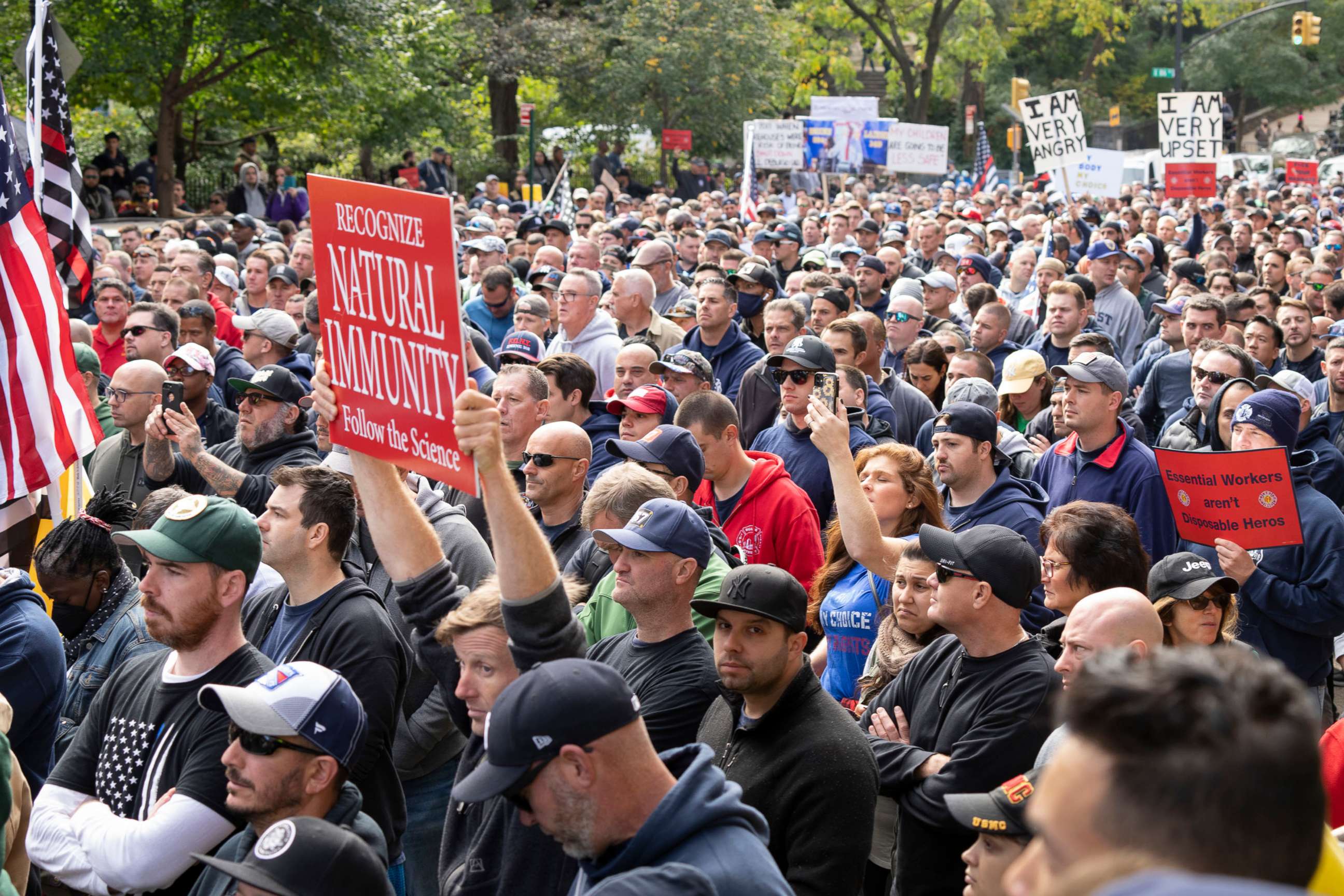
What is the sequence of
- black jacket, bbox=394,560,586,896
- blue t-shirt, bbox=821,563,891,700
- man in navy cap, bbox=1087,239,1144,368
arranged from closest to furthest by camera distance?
black jacket, bbox=394,560,586,896 < blue t-shirt, bbox=821,563,891,700 < man in navy cap, bbox=1087,239,1144,368

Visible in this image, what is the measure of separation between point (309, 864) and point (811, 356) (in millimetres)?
4883

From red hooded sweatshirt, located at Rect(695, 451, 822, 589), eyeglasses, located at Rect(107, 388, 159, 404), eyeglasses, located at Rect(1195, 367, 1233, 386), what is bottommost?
red hooded sweatshirt, located at Rect(695, 451, 822, 589)

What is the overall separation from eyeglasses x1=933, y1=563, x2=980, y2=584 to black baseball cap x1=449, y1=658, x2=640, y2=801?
1813mm

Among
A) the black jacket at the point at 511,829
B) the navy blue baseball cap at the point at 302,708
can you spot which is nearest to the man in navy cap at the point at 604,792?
the black jacket at the point at 511,829

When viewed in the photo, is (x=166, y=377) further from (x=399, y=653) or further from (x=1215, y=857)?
(x=1215, y=857)

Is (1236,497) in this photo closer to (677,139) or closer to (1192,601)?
(1192,601)

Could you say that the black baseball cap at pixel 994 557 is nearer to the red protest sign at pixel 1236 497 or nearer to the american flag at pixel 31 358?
the red protest sign at pixel 1236 497

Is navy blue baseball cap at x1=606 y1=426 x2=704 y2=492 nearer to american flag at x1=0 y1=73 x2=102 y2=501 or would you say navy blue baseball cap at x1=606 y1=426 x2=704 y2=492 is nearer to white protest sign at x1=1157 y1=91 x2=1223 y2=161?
american flag at x1=0 y1=73 x2=102 y2=501

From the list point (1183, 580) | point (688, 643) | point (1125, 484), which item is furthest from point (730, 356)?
point (688, 643)

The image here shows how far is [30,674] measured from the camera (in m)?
4.57

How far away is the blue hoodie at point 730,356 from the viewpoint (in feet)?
32.1

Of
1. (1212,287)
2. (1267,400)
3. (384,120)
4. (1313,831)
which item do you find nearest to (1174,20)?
(384,120)

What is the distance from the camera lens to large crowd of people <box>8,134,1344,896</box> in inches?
95.7

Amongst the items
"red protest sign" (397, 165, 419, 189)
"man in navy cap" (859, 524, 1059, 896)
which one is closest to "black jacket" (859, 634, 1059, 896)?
"man in navy cap" (859, 524, 1059, 896)
